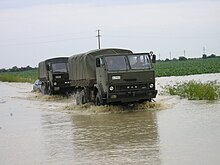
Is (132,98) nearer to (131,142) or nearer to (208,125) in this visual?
(208,125)

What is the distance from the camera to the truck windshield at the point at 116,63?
18.8m

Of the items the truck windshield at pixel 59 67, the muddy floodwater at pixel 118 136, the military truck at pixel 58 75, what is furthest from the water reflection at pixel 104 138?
the truck windshield at pixel 59 67

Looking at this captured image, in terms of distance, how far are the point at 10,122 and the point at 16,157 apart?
816cm

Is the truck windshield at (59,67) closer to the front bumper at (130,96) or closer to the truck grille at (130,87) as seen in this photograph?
the front bumper at (130,96)

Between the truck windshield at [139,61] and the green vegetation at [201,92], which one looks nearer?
the truck windshield at [139,61]

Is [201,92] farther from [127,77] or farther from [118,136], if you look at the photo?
[118,136]

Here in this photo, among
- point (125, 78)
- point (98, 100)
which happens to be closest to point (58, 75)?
point (98, 100)

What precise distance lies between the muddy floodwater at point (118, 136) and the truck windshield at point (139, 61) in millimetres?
1788

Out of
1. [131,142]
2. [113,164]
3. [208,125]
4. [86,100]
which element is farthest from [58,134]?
[86,100]

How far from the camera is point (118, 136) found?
508 inches

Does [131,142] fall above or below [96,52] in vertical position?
below

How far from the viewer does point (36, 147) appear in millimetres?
11992

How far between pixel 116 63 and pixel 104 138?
656 cm

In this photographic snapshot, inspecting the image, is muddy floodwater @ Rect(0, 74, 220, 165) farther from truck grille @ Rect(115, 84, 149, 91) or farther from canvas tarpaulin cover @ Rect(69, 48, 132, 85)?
canvas tarpaulin cover @ Rect(69, 48, 132, 85)
